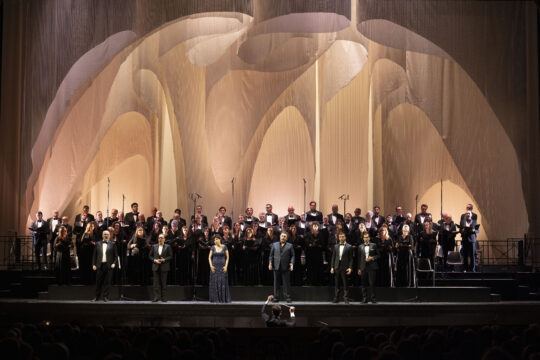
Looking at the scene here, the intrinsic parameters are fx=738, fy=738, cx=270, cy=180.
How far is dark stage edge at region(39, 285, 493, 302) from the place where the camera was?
12.7 m

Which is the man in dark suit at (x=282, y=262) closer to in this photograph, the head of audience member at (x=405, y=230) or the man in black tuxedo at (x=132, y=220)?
the head of audience member at (x=405, y=230)

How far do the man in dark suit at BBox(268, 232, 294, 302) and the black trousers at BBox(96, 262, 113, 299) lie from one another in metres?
2.78

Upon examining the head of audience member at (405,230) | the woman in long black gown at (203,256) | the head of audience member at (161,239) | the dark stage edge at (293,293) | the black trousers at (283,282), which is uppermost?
the head of audience member at (405,230)

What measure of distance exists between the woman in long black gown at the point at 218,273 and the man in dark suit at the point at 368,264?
2.31 m

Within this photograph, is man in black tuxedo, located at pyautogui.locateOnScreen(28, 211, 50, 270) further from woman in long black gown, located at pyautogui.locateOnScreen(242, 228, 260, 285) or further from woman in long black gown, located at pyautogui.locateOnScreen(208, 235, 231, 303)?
woman in long black gown, located at pyautogui.locateOnScreen(242, 228, 260, 285)

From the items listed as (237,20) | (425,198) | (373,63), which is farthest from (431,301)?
(237,20)

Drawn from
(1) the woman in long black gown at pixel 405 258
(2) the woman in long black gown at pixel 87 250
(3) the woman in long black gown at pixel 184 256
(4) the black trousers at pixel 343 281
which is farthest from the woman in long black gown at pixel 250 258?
(2) the woman in long black gown at pixel 87 250

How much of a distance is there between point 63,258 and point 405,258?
611 cm

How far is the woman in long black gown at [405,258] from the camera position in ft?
42.5

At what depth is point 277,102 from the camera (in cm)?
1777

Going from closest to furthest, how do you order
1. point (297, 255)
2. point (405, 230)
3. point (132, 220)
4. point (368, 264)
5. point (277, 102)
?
point (368, 264)
point (405, 230)
point (297, 255)
point (132, 220)
point (277, 102)

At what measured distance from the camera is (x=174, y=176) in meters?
17.5

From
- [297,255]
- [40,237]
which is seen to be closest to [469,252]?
[297,255]

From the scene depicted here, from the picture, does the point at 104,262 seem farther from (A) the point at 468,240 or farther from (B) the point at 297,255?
(A) the point at 468,240
